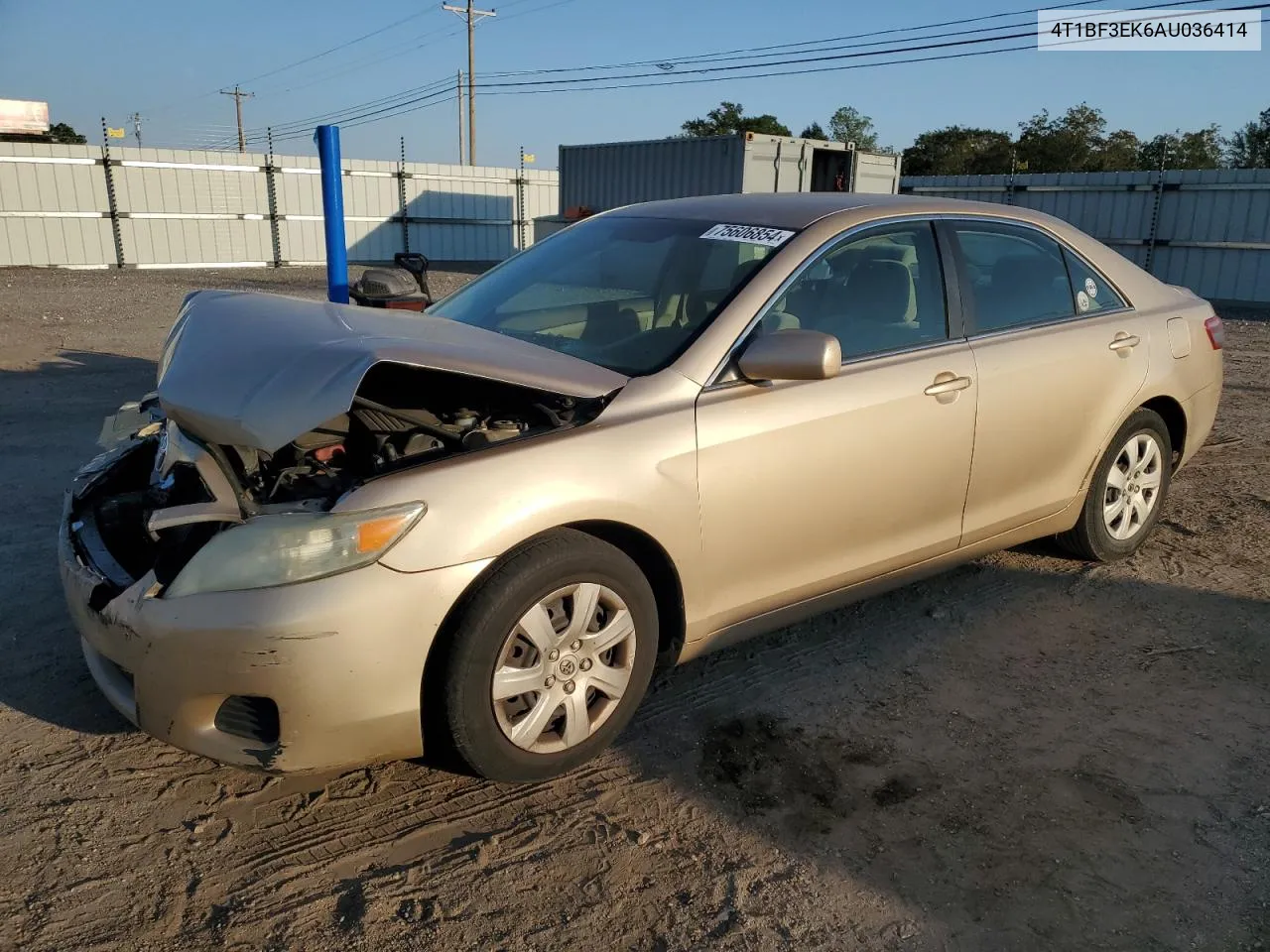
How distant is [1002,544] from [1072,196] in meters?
18.0

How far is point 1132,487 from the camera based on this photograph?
4.48 m

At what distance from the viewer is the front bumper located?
7.73 feet

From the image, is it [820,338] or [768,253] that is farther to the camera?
[768,253]

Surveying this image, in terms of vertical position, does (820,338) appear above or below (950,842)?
above

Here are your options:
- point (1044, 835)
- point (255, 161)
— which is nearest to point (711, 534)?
point (1044, 835)

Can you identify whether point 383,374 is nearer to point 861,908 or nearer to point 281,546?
point 281,546

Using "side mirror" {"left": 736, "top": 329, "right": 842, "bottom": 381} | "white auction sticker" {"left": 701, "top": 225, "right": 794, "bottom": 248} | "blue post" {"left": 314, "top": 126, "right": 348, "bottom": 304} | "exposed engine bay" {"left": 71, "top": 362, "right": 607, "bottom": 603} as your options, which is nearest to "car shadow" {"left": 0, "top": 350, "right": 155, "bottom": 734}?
"exposed engine bay" {"left": 71, "top": 362, "right": 607, "bottom": 603}

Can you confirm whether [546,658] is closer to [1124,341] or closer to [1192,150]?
[1124,341]

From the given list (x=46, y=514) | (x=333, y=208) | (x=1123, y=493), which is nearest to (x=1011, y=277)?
(x=1123, y=493)

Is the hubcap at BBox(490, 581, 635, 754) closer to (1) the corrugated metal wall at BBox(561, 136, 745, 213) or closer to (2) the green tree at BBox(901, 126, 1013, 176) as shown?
(1) the corrugated metal wall at BBox(561, 136, 745, 213)

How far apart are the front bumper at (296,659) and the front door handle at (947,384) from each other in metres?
1.82

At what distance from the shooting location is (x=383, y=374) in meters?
3.06

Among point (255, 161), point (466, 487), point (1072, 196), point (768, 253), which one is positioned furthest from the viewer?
point (255, 161)

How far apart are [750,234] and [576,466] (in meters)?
1.28
